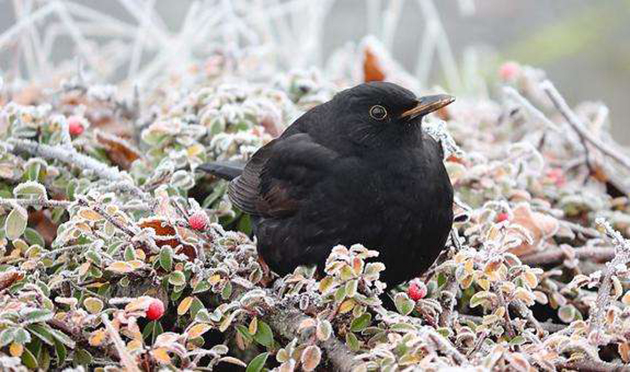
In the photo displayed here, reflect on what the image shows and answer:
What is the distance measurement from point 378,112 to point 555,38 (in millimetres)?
4435

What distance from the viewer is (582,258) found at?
9.37 feet

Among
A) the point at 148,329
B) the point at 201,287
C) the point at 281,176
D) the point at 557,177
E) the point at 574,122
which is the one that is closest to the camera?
the point at 148,329

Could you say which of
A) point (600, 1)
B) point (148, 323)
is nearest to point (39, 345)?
point (148, 323)

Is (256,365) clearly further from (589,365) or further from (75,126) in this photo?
(75,126)

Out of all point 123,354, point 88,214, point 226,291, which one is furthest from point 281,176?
point 123,354

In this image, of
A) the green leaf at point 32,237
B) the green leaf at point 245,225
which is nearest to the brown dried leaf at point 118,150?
the green leaf at point 245,225

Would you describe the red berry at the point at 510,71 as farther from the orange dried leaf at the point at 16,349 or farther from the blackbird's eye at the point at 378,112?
the orange dried leaf at the point at 16,349

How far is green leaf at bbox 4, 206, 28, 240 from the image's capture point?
226cm

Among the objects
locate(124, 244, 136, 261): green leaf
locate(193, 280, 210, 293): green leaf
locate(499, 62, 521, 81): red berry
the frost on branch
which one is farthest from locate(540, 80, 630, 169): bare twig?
locate(124, 244, 136, 261): green leaf

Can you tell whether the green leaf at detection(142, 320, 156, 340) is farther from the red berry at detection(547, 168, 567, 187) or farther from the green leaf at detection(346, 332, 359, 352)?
the red berry at detection(547, 168, 567, 187)

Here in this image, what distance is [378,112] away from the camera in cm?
258

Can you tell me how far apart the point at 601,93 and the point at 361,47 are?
11.7ft

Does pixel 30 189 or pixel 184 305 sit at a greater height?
pixel 30 189

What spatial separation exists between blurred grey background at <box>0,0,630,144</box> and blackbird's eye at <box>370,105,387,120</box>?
392 centimetres
